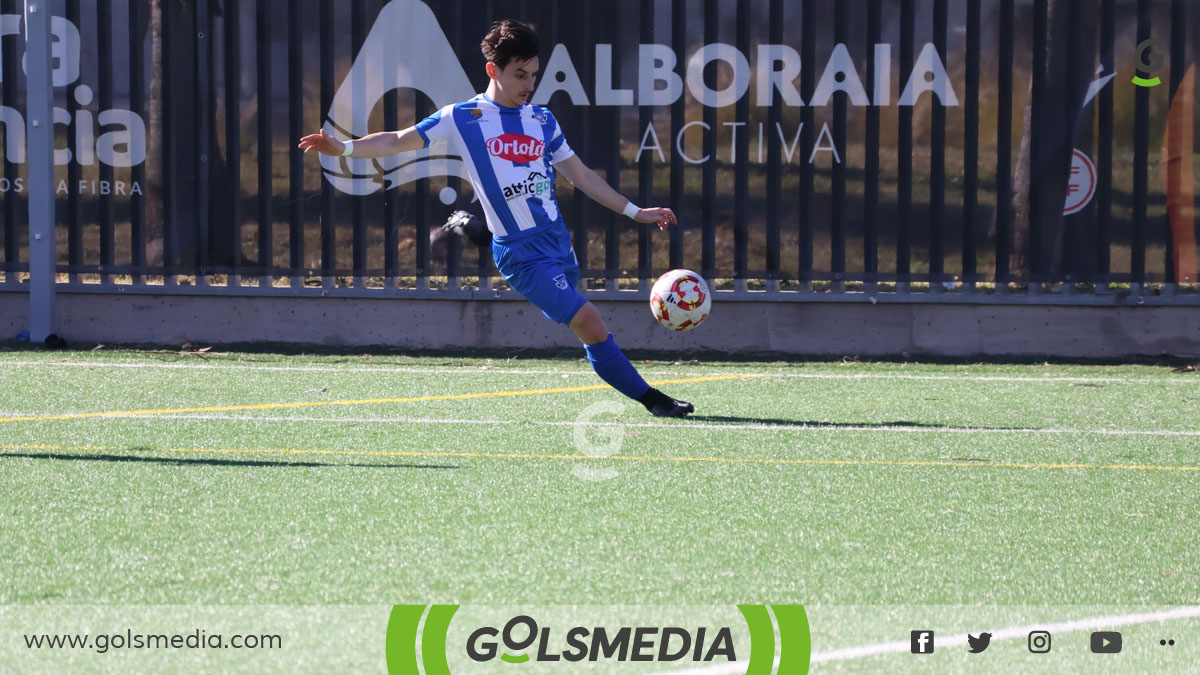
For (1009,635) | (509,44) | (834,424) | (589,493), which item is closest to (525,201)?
(509,44)

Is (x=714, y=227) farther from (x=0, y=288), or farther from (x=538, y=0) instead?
(x=0, y=288)

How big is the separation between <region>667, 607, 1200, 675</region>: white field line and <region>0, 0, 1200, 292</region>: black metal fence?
23.1 feet

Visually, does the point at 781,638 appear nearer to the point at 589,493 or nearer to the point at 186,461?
the point at 589,493

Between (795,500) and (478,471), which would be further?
(478,471)

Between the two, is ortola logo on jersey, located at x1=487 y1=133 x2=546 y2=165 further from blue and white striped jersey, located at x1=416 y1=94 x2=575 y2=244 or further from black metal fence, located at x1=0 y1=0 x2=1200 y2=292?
black metal fence, located at x1=0 y1=0 x2=1200 y2=292

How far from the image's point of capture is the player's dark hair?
20.7ft

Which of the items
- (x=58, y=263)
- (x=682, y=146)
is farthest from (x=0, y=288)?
(x=682, y=146)

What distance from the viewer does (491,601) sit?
125 inches

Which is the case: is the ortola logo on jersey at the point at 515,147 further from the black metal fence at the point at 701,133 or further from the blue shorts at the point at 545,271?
the black metal fence at the point at 701,133

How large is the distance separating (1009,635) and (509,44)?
426 centimetres

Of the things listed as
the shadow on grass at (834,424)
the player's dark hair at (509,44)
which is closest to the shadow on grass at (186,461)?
the shadow on grass at (834,424)

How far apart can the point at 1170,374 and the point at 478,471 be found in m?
6.05

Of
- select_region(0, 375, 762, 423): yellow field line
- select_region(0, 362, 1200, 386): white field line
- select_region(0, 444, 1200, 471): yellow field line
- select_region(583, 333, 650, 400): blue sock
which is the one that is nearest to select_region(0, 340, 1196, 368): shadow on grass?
select_region(0, 362, 1200, 386): white field line

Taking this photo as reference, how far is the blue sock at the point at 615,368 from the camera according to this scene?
21.7 feet
